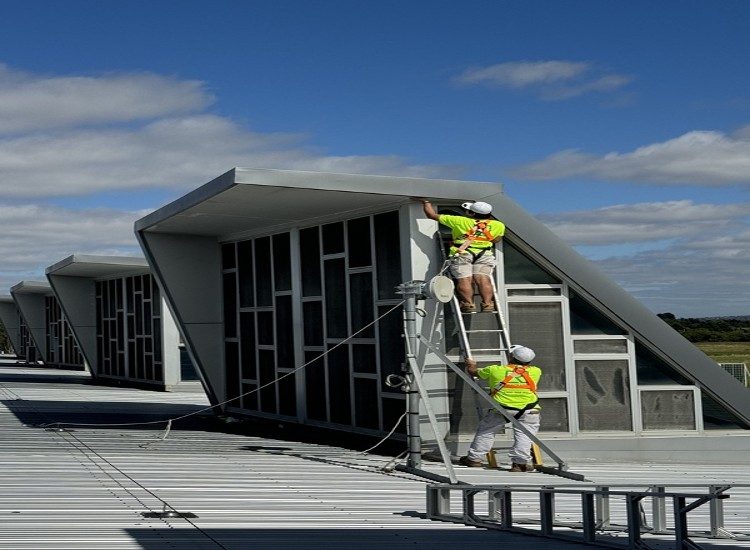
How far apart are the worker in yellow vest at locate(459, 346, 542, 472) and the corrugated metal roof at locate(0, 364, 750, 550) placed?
31 centimetres

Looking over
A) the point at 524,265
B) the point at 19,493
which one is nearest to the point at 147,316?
the point at 524,265

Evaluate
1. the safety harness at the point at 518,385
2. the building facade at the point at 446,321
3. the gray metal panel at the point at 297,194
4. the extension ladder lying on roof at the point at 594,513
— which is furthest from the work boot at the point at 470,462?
the gray metal panel at the point at 297,194

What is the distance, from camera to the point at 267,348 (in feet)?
Answer: 64.0

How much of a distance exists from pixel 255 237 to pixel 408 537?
38.6 feet

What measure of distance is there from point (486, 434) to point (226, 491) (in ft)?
13.5

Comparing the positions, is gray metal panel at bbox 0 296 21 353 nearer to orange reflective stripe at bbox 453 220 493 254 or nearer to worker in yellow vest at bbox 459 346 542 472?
orange reflective stripe at bbox 453 220 493 254

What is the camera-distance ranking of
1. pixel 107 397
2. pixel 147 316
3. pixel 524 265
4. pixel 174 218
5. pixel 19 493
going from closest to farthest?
1. pixel 19 493
2. pixel 524 265
3. pixel 174 218
4. pixel 107 397
5. pixel 147 316

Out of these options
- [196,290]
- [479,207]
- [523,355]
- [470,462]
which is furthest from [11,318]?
[523,355]

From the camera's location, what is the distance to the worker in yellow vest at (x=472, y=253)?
14.3 m

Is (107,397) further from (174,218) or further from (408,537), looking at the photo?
(408,537)

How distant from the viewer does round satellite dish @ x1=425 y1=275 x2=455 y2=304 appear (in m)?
12.7

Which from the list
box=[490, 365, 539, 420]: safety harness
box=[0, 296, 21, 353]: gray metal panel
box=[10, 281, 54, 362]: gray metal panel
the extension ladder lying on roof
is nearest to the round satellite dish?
box=[490, 365, 539, 420]: safety harness

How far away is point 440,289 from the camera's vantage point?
41.8 ft

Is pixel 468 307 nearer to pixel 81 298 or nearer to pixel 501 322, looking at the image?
pixel 501 322
